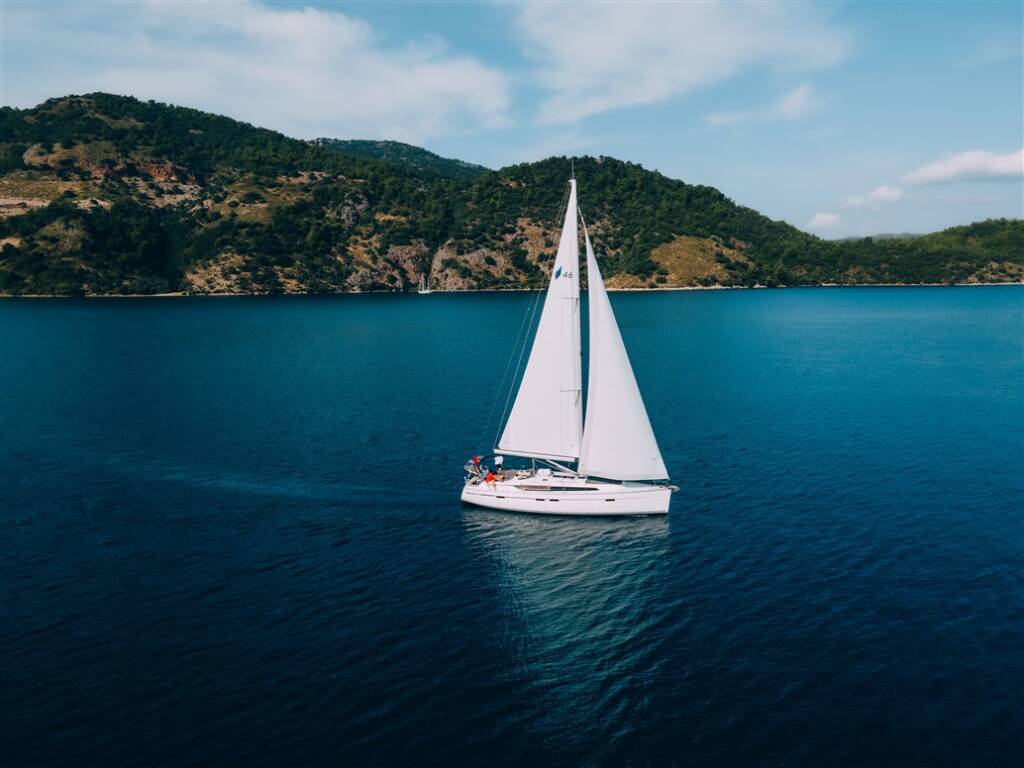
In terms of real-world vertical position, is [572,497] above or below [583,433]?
below

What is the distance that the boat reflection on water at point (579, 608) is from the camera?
29.8 m

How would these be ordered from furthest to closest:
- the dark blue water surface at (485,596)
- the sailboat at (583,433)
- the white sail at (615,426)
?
the white sail at (615,426), the sailboat at (583,433), the dark blue water surface at (485,596)

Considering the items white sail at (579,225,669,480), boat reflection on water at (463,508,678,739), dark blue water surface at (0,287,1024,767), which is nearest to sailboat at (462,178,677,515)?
white sail at (579,225,669,480)

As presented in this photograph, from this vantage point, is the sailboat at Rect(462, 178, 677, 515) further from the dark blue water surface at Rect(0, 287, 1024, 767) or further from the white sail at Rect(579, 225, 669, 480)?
the dark blue water surface at Rect(0, 287, 1024, 767)

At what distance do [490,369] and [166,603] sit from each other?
3001 inches

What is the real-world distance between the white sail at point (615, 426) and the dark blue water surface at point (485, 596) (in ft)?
13.1

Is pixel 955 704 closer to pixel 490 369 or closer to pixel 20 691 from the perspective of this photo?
pixel 20 691

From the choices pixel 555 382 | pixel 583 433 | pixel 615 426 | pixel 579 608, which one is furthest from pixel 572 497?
pixel 579 608

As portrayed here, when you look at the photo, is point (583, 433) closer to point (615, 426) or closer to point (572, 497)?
point (615, 426)

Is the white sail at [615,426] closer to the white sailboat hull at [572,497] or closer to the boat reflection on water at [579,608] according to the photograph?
the white sailboat hull at [572,497]

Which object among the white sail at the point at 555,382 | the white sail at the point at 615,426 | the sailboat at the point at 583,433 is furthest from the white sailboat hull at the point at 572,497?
the white sail at the point at 555,382

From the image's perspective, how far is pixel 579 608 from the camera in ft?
123

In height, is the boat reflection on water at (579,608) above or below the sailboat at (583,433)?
below

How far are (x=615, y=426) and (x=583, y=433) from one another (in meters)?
2.69
